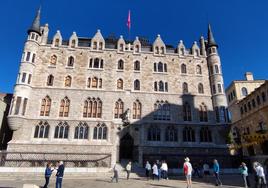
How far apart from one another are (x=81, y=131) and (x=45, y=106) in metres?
6.46

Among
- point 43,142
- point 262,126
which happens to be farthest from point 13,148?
point 262,126

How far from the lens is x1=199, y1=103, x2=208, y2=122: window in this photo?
30.8 m

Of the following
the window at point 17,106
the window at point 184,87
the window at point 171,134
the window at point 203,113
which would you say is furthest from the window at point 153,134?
the window at point 17,106

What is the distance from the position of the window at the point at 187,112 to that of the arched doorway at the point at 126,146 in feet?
30.0

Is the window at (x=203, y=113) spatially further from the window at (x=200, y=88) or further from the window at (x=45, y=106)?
the window at (x=45, y=106)

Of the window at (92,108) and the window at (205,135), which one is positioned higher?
the window at (92,108)

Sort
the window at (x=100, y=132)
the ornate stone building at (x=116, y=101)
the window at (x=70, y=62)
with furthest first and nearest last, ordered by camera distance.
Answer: the window at (x=70, y=62) < the window at (x=100, y=132) < the ornate stone building at (x=116, y=101)

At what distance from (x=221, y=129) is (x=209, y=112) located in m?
3.08

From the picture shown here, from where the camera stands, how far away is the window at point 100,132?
27.8 meters

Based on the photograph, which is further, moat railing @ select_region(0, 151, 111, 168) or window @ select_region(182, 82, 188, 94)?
window @ select_region(182, 82, 188, 94)

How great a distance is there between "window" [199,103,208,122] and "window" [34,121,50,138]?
→ 75.6 feet

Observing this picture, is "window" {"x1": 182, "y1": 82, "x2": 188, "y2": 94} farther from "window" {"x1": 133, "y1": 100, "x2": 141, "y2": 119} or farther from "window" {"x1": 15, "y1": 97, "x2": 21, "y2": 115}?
"window" {"x1": 15, "y1": 97, "x2": 21, "y2": 115}

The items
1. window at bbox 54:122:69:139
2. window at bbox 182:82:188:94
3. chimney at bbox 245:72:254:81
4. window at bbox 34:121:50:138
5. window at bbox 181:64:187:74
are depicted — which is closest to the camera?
window at bbox 34:121:50:138

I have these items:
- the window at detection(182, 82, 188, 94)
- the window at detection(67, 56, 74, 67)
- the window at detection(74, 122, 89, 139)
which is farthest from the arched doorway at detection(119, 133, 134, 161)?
the window at detection(67, 56, 74, 67)
